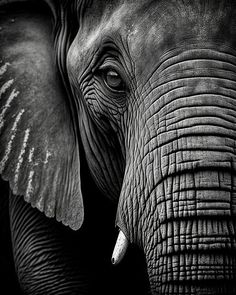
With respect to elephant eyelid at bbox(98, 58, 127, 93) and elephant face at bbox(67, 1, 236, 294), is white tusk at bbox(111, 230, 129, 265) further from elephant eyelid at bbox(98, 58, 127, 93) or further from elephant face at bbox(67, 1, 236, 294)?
elephant eyelid at bbox(98, 58, 127, 93)

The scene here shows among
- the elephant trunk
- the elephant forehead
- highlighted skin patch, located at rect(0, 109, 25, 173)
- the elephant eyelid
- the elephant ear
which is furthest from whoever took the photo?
Answer: highlighted skin patch, located at rect(0, 109, 25, 173)

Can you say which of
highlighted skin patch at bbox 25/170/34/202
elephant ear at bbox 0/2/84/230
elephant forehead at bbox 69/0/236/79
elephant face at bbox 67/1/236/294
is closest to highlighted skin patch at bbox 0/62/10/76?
elephant ear at bbox 0/2/84/230

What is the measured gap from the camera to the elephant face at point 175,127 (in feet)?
5.67

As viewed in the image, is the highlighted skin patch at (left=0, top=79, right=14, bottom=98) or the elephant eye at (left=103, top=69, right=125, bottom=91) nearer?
the elephant eye at (left=103, top=69, right=125, bottom=91)

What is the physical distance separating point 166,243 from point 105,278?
1195 mm

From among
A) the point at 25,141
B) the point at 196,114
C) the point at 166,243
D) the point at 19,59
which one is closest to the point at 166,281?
the point at 166,243

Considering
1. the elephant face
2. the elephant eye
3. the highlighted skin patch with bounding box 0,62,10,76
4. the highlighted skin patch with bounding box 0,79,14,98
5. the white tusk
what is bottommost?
the white tusk

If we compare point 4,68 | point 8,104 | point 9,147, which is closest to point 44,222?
point 9,147

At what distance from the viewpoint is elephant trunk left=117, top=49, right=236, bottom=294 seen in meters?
1.72

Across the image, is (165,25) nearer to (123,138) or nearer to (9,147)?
(123,138)

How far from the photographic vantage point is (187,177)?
5.80ft

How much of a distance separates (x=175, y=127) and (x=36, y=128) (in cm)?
90

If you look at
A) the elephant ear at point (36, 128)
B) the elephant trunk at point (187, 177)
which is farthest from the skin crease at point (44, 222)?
the elephant trunk at point (187, 177)

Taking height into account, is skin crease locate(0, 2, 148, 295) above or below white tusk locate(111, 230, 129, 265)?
above
